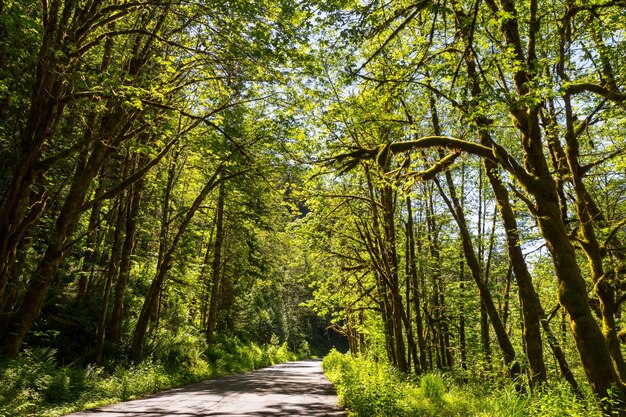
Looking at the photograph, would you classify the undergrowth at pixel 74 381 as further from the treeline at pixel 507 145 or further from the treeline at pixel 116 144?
the treeline at pixel 507 145

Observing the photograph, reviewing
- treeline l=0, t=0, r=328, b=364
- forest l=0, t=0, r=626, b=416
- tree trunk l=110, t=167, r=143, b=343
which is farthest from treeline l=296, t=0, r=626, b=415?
tree trunk l=110, t=167, r=143, b=343

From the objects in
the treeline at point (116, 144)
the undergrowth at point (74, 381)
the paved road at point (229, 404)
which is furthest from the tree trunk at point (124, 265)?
the paved road at point (229, 404)

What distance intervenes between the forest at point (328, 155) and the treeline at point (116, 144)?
8 cm

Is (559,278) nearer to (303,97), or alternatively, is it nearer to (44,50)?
(303,97)

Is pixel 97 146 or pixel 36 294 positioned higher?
pixel 97 146

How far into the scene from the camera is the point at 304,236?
1581cm

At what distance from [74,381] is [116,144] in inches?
250

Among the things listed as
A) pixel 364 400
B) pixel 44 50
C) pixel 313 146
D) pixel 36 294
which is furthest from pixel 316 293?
pixel 44 50

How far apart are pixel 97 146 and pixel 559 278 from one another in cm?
1061

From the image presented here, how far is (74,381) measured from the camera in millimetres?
10508

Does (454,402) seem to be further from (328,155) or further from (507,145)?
(507,145)

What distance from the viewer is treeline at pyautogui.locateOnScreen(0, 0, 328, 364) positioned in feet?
26.4

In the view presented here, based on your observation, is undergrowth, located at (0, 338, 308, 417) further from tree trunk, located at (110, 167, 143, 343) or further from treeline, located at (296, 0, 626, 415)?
treeline, located at (296, 0, 626, 415)

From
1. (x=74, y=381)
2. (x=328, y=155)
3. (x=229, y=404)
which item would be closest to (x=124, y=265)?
(x=74, y=381)
